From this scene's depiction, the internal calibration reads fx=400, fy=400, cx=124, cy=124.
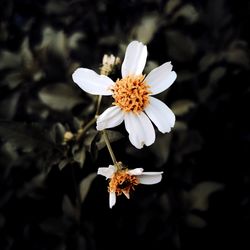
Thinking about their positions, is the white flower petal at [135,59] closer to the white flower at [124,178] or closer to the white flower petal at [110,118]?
the white flower petal at [110,118]

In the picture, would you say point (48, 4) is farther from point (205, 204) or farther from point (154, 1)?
point (205, 204)

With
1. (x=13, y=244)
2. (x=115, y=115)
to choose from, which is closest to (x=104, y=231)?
(x=13, y=244)

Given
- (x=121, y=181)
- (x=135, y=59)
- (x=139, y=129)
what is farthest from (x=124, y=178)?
(x=135, y=59)

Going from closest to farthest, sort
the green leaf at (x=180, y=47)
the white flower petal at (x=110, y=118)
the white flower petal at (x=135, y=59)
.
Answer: the white flower petal at (x=110, y=118), the white flower petal at (x=135, y=59), the green leaf at (x=180, y=47)

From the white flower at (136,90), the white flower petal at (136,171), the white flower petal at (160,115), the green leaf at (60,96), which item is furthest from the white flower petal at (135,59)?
the green leaf at (60,96)

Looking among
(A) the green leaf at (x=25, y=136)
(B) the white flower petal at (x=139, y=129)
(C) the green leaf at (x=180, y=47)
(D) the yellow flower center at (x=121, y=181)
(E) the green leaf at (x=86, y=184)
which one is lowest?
(D) the yellow flower center at (x=121, y=181)

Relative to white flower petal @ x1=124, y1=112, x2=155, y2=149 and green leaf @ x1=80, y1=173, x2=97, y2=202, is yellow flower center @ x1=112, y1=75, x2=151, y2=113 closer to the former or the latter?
white flower petal @ x1=124, y1=112, x2=155, y2=149
